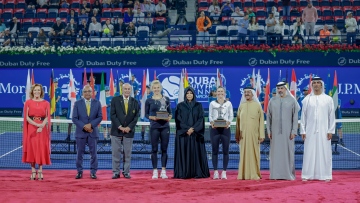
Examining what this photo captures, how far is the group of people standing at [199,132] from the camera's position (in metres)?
15.2

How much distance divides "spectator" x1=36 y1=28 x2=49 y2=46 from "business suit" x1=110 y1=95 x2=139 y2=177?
16994mm

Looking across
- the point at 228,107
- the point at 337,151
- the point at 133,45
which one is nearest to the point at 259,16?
the point at 133,45

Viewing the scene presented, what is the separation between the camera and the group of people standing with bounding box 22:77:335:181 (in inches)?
600

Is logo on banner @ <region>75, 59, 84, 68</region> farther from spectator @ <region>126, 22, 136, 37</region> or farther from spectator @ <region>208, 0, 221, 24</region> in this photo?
spectator @ <region>208, 0, 221, 24</region>

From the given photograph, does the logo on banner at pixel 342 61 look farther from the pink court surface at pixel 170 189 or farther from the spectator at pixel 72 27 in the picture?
the pink court surface at pixel 170 189

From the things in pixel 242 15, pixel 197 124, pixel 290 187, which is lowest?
pixel 290 187

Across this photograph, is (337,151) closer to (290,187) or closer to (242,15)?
(290,187)

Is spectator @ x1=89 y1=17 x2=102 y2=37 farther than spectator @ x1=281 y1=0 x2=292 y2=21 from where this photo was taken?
No

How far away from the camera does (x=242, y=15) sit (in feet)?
107

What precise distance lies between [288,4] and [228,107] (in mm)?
18534

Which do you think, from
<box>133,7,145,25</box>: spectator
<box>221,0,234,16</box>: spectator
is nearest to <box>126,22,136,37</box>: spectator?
<box>133,7,145,25</box>: spectator

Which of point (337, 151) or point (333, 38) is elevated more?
point (333, 38)

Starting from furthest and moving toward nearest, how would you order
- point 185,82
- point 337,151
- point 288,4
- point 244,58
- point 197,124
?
1. point 288,4
2. point 244,58
3. point 185,82
4. point 337,151
5. point 197,124

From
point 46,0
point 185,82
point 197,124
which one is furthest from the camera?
point 46,0
